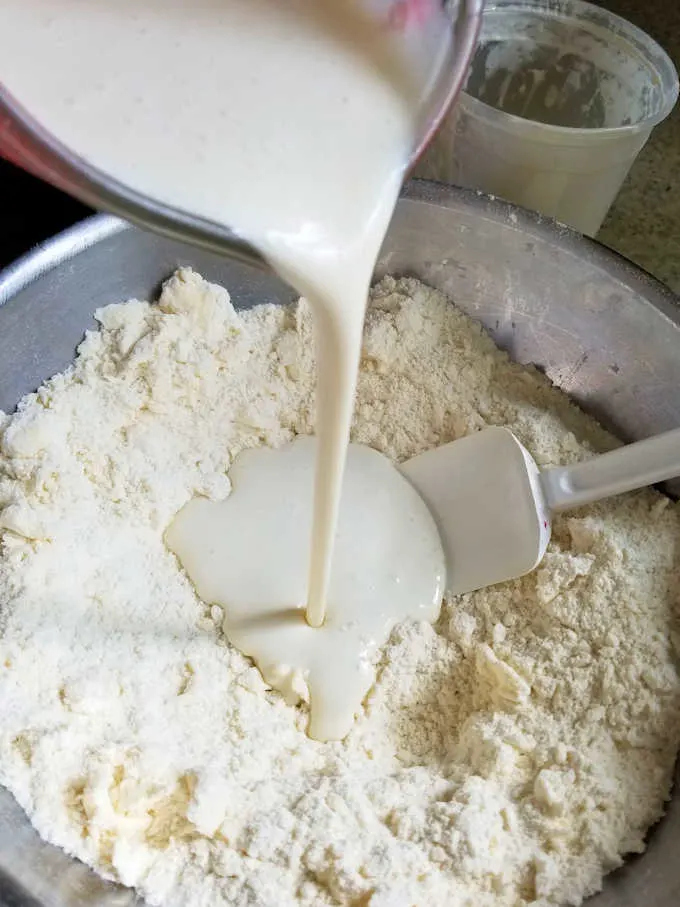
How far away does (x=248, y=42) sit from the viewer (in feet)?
2.51

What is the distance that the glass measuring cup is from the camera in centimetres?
66

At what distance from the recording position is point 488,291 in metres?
1.29

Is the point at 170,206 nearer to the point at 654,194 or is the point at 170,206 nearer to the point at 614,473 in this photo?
the point at 614,473

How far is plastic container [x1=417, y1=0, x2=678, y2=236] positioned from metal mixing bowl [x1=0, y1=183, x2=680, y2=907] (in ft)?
0.44

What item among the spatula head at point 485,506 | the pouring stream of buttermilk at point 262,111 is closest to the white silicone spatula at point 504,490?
the spatula head at point 485,506

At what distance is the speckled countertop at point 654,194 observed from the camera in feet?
5.02

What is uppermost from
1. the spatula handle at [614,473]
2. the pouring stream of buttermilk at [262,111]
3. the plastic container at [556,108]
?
the pouring stream of buttermilk at [262,111]

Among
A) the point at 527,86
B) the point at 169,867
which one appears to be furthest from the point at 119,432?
the point at 527,86

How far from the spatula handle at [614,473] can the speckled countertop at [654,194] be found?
51cm

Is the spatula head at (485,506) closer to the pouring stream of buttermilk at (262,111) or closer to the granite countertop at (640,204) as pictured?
the pouring stream of buttermilk at (262,111)

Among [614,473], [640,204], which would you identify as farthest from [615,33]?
[614,473]

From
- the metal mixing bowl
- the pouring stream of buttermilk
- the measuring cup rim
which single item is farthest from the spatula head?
the measuring cup rim

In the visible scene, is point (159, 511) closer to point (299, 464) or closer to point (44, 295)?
point (299, 464)

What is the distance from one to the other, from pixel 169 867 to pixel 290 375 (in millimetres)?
645
